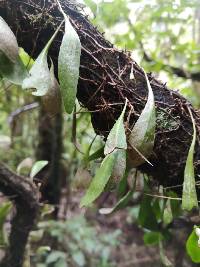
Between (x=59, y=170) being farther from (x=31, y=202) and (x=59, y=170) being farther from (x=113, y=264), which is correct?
(x=31, y=202)

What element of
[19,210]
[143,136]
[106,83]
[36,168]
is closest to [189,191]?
[143,136]

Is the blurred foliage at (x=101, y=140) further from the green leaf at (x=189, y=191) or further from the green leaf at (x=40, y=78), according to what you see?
the green leaf at (x=40, y=78)

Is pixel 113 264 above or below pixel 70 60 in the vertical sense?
below

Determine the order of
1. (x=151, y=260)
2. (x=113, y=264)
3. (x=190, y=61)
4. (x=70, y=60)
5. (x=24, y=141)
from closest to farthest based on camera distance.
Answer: (x=70, y=60) < (x=190, y=61) < (x=113, y=264) < (x=151, y=260) < (x=24, y=141)

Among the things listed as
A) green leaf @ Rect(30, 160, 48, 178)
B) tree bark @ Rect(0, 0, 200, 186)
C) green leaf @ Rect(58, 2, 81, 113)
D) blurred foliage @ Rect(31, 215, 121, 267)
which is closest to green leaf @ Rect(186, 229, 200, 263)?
tree bark @ Rect(0, 0, 200, 186)

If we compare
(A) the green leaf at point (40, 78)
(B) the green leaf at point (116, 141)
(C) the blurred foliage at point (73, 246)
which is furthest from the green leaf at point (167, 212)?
(C) the blurred foliage at point (73, 246)

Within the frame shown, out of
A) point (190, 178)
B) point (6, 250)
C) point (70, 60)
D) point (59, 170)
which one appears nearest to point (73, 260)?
point (59, 170)

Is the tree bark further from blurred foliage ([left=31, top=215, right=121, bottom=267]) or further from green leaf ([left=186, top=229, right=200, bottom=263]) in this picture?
blurred foliage ([left=31, top=215, right=121, bottom=267])

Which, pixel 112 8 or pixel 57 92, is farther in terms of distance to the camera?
pixel 112 8
